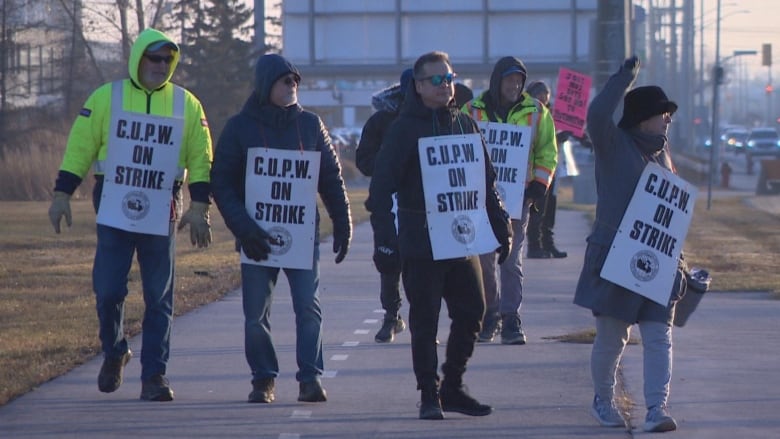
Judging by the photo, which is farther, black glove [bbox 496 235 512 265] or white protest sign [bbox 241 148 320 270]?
white protest sign [bbox 241 148 320 270]

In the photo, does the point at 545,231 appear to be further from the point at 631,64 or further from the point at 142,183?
the point at 631,64

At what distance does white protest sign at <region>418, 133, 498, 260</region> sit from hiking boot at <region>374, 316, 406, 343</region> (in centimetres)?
280

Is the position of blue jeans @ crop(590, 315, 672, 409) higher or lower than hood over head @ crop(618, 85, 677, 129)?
lower

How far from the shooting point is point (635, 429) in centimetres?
741

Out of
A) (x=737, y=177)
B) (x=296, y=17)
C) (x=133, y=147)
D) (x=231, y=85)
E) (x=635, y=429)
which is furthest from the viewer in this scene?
(x=737, y=177)

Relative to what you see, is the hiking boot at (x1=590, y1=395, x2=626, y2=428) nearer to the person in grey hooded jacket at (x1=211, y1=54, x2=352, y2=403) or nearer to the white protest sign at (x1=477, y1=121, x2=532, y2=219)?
the person in grey hooded jacket at (x1=211, y1=54, x2=352, y2=403)

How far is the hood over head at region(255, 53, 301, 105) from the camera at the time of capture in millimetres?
7852

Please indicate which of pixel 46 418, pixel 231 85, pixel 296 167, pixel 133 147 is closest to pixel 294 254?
pixel 296 167

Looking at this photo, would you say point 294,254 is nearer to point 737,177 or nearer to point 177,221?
point 177,221

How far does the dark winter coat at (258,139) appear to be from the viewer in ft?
25.8

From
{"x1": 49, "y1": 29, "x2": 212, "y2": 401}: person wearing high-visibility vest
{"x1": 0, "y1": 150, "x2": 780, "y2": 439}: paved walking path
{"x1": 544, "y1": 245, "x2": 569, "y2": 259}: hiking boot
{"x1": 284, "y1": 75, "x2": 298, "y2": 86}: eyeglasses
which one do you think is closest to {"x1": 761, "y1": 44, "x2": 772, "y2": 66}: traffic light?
{"x1": 544, "y1": 245, "x2": 569, "y2": 259}: hiking boot

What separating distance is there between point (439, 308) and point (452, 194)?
0.56m

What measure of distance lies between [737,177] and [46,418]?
182ft

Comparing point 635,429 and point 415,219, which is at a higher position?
→ point 415,219
